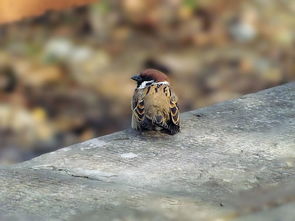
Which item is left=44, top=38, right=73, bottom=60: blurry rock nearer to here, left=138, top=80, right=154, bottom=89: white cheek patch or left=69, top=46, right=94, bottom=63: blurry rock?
left=69, top=46, right=94, bottom=63: blurry rock

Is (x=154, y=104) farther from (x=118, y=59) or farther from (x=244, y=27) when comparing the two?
(x=244, y=27)

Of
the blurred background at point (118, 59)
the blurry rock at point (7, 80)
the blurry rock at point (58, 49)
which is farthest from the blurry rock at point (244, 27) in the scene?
the blurry rock at point (7, 80)

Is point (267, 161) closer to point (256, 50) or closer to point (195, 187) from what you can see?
point (195, 187)

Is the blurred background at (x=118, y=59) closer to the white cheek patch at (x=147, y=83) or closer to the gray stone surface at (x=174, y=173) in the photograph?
the white cheek patch at (x=147, y=83)

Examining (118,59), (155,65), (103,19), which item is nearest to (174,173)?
(155,65)

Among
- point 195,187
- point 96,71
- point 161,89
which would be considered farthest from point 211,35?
point 195,187

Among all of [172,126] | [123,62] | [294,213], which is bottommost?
[294,213]

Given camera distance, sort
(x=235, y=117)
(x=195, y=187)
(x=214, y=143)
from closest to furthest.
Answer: (x=195, y=187) → (x=214, y=143) → (x=235, y=117)

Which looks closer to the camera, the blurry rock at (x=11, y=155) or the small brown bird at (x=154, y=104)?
the small brown bird at (x=154, y=104)
